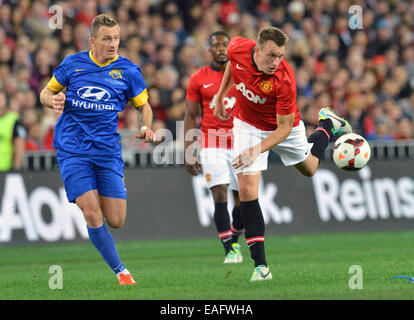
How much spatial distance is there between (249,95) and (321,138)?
1.74 m

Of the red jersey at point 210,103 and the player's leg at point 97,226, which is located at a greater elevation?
the red jersey at point 210,103

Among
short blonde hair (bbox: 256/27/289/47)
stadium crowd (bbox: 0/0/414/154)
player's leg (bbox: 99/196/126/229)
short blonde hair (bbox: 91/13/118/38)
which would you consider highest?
stadium crowd (bbox: 0/0/414/154)

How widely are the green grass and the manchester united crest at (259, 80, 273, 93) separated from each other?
1.80 meters

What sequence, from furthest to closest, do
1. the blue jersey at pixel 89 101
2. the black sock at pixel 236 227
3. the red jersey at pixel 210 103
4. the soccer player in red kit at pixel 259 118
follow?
1. the red jersey at pixel 210 103
2. the black sock at pixel 236 227
3. the blue jersey at pixel 89 101
4. the soccer player in red kit at pixel 259 118

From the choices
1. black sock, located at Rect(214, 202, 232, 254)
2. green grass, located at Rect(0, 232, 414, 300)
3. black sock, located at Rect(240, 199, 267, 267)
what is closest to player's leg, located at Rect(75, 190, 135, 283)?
green grass, located at Rect(0, 232, 414, 300)

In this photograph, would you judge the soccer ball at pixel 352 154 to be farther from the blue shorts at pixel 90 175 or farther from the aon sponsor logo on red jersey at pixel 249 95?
the blue shorts at pixel 90 175

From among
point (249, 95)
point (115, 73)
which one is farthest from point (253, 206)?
point (115, 73)

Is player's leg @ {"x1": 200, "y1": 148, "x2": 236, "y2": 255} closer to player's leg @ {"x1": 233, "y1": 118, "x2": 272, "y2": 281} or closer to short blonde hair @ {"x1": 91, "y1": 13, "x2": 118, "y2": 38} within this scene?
player's leg @ {"x1": 233, "y1": 118, "x2": 272, "y2": 281}

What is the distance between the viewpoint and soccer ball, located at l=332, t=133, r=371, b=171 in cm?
904

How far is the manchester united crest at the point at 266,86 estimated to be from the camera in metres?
7.91

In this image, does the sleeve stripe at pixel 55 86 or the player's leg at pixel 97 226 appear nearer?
the player's leg at pixel 97 226

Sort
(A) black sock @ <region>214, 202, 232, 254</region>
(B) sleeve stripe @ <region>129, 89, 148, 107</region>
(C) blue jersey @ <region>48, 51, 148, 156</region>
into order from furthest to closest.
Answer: (A) black sock @ <region>214, 202, 232, 254</region> → (B) sleeve stripe @ <region>129, 89, 148, 107</region> → (C) blue jersey @ <region>48, 51, 148, 156</region>

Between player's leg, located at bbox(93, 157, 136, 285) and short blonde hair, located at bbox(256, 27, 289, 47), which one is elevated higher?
short blonde hair, located at bbox(256, 27, 289, 47)

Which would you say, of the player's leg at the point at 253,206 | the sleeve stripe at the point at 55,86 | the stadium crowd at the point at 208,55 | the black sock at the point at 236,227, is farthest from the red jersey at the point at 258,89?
the stadium crowd at the point at 208,55
